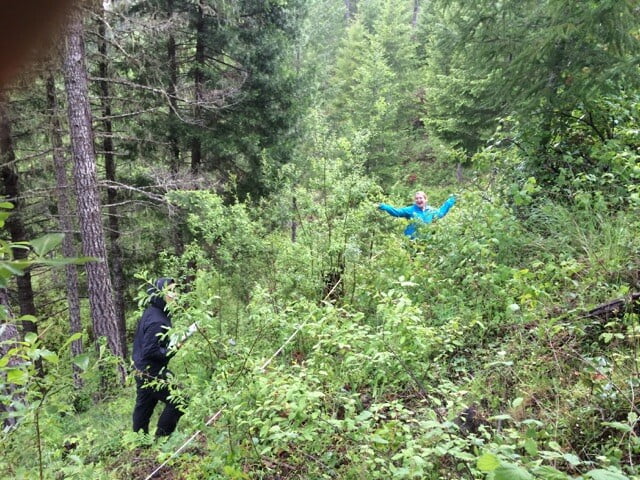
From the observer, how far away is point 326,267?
560cm

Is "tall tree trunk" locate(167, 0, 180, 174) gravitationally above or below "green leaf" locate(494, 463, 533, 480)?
above

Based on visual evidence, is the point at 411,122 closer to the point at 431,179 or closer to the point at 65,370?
the point at 431,179

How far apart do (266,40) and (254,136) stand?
2376 millimetres

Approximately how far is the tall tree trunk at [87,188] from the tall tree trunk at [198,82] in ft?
9.42

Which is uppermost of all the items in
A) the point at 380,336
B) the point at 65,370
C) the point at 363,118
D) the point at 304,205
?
the point at 363,118

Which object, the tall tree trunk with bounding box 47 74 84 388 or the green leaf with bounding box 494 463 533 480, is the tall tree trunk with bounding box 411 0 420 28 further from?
the green leaf with bounding box 494 463 533 480

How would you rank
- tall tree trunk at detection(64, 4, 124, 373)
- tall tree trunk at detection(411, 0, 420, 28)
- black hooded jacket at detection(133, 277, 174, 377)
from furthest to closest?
tall tree trunk at detection(411, 0, 420, 28) → tall tree trunk at detection(64, 4, 124, 373) → black hooded jacket at detection(133, 277, 174, 377)

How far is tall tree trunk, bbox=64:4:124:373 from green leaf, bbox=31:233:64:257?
746cm

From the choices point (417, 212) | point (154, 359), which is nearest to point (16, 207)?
point (154, 359)

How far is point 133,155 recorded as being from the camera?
11.5 meters

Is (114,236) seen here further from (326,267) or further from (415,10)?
(415,10)

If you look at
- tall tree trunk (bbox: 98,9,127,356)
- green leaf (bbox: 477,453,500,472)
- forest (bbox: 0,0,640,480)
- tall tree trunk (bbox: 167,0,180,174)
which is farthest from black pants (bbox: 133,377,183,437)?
tall tree trunk (bbox: 98,9,127,356)

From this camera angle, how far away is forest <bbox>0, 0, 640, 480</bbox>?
7.66 ft

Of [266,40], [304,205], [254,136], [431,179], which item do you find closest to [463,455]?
[304,205]
